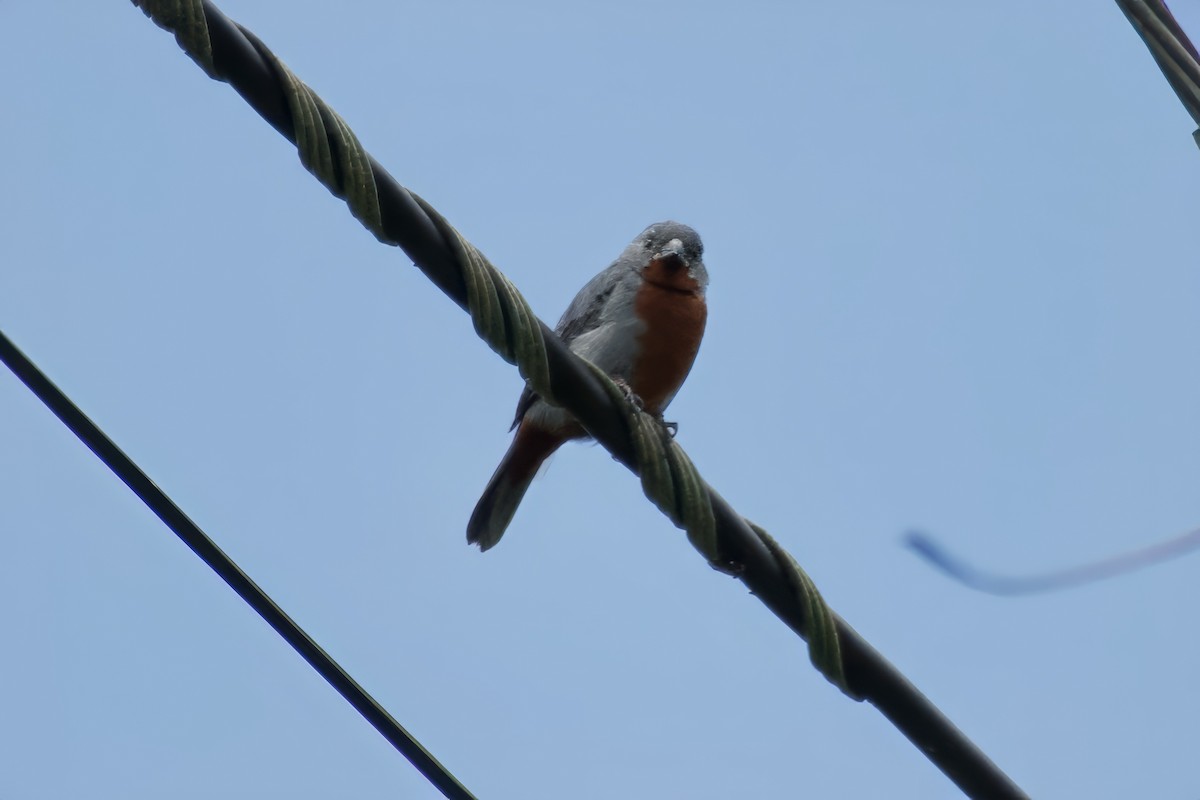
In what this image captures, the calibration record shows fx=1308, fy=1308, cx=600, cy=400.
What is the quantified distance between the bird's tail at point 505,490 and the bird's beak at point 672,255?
0.98m

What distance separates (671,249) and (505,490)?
137cm

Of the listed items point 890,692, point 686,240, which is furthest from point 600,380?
point 686,240

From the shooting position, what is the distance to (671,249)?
6.11m

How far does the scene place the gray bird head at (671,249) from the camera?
601cm

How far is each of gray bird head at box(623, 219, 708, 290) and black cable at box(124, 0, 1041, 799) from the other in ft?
9.02

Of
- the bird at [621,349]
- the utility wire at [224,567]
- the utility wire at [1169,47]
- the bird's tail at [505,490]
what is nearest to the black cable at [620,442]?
the utility wire at [224,567]

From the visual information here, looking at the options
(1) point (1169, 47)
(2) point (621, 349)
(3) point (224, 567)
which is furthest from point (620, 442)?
(2) point (621, 349)

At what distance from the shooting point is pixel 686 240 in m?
6.45

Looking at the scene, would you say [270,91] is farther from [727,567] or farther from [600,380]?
[727,567]

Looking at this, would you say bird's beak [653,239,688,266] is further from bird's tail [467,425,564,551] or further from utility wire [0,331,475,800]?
utility wire [0,331,475,800]

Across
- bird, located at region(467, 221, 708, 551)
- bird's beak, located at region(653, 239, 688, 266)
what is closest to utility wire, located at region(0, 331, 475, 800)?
bird, located at region(467, 221, 708, 551)

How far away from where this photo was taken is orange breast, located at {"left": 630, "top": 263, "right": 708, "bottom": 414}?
5.62m

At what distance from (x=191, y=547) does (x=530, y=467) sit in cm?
312

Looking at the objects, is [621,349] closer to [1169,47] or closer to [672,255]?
[672,255]
